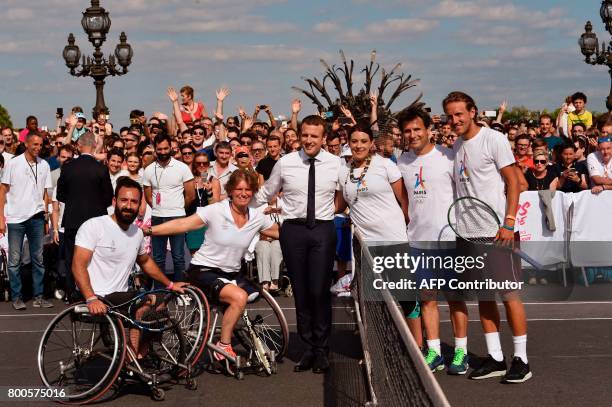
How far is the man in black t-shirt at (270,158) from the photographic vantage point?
15.3m

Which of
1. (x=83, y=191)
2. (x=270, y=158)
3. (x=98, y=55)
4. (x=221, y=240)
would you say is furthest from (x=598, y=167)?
(x=98, y=55)

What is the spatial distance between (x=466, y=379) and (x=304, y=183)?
2057mm

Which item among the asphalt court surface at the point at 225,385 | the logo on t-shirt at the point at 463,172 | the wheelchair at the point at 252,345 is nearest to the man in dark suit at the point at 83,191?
the asphalt court surface at the point at 225,385

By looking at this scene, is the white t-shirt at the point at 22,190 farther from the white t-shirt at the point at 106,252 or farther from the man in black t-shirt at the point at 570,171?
the man in black t-shirt at the point at 570,171

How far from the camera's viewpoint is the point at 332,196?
941cm

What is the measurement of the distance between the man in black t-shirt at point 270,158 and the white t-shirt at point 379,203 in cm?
611

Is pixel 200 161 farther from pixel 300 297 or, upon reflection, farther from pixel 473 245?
pixel 473 245

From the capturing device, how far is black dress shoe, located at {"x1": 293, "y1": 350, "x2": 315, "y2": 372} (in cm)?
927

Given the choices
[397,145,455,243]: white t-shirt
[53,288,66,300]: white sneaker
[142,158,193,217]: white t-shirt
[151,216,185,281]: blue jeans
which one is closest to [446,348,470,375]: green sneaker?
[397,145,455,243]: white t-shirt

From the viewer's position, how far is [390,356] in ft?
19.7

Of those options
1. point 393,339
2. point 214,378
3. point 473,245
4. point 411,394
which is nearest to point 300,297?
point 214,378

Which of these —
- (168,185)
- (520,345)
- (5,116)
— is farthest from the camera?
(5,116)

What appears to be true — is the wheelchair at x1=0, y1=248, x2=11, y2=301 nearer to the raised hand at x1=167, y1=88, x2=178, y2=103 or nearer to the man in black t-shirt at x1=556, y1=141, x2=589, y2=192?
the raised hand at x1=167, y1=88, x2=178, y2=103

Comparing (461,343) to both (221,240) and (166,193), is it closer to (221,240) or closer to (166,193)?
(221,240)
